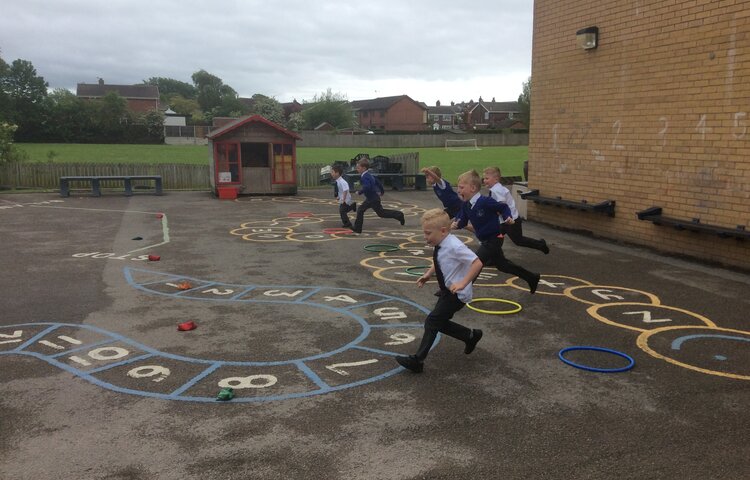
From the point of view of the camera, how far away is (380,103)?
110500 millimetres

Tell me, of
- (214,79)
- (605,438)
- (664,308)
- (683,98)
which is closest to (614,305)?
(664,308)

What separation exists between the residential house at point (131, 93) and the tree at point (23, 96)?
2655 centimetres

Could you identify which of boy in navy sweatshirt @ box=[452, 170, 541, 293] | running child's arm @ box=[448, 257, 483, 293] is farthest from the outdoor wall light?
running child's arm @ box=[448, 257, 483, 293]

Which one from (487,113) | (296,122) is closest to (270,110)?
(296,122)

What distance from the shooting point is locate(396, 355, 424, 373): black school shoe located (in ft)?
17.7

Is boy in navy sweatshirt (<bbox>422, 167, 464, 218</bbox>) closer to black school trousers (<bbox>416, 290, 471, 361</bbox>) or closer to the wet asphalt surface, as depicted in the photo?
the wet asphalt surface

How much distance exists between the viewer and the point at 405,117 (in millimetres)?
108188

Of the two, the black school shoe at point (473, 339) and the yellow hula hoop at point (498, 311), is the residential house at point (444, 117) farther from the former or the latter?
the black school shoe at point (473, 339)

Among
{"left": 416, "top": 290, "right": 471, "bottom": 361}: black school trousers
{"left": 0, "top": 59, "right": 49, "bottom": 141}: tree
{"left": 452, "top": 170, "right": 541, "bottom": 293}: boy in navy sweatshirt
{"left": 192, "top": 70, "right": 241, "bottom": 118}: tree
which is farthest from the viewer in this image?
{"left": 192, "top": 70, "right": 241, "bottom": 118}: tree

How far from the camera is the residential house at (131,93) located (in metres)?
105

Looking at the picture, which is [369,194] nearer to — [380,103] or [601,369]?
[601,369]

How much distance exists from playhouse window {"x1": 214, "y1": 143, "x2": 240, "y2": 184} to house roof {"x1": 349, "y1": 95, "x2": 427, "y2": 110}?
3390 inches

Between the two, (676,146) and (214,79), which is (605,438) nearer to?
(676,146)

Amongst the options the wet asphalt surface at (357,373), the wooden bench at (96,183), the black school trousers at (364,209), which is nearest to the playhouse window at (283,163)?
the wooden bench at (96,183)
